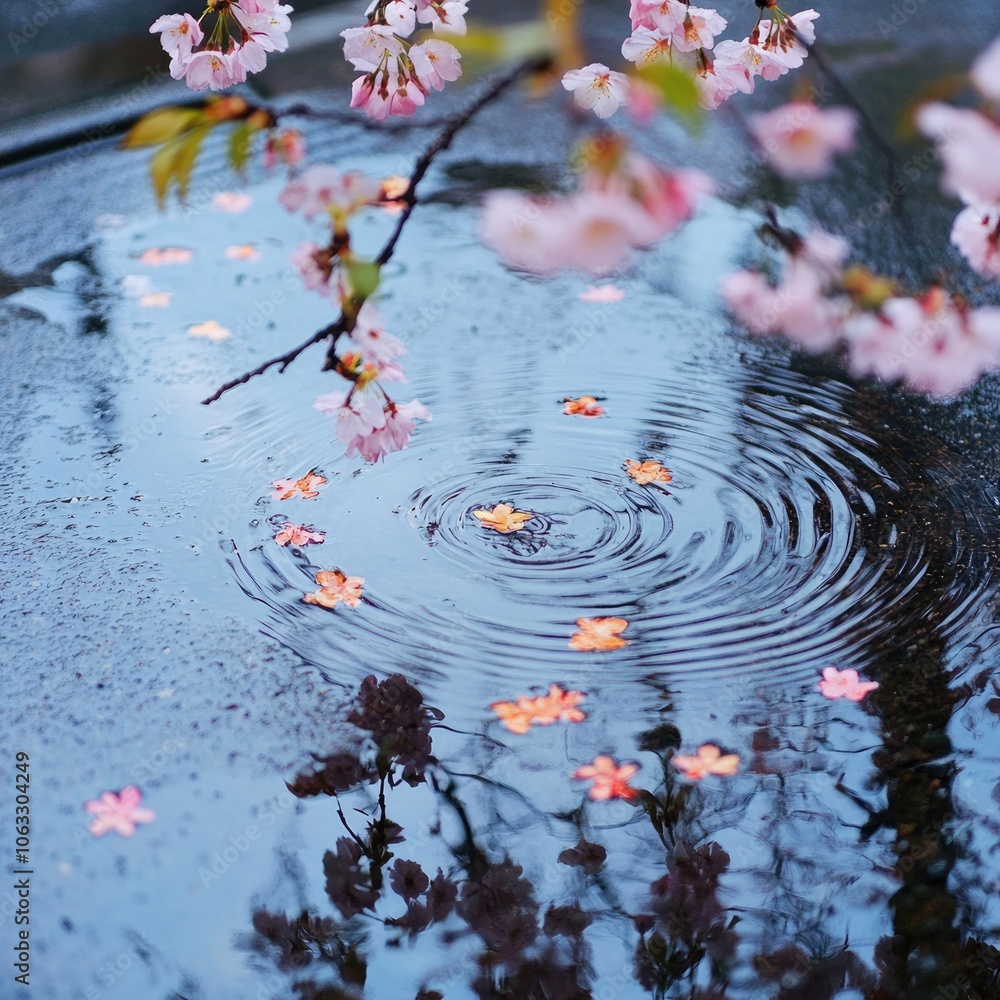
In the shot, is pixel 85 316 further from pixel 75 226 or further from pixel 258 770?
pixel 258 770

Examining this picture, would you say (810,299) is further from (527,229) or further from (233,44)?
(233,44)

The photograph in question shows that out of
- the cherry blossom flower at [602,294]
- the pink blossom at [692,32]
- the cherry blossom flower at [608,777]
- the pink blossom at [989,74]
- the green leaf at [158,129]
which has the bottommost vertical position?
the cherry blossom flower at [602,294]

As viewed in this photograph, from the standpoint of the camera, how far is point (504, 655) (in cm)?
259

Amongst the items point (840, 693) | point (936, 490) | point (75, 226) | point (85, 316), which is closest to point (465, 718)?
point (840, 693)

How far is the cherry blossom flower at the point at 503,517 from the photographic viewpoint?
9.89 ft

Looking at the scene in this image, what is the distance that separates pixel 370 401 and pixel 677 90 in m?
0.90

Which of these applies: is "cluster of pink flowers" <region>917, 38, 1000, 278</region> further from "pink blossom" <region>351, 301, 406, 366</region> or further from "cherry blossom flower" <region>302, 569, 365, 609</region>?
"cherry blossom flower" <region>302, 569, 365, 609</region>

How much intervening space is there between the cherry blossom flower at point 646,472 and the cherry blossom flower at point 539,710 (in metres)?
0.90

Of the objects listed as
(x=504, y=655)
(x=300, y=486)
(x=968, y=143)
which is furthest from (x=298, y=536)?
(x=968, y=143)

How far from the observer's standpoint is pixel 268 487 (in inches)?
126

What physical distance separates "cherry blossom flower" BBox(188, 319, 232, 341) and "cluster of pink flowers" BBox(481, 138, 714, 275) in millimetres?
2769

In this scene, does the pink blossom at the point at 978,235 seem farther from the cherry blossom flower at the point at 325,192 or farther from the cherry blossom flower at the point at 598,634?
the cherry blossom flower at the point at 598,634

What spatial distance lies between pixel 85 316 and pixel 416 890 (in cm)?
284

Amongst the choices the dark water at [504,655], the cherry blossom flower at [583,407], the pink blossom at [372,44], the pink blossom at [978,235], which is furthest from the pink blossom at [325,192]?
the cherry blossom flower at [583,407]
